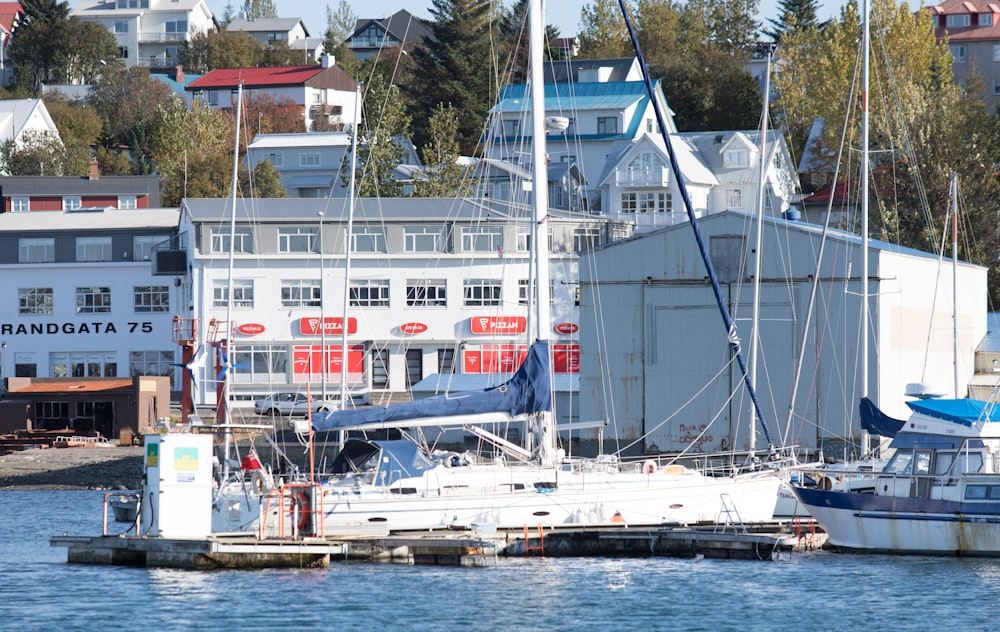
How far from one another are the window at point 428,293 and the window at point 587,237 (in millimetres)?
6738

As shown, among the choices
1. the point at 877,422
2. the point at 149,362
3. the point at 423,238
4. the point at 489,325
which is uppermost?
the point at 423,238

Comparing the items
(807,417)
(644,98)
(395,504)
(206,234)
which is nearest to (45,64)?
(644,98)

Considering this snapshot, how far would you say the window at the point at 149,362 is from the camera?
77938mm

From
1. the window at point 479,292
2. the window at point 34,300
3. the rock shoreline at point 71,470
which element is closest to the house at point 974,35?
the window at point 479,292

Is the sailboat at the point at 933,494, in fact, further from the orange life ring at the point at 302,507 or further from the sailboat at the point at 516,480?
the orange life ring at the point at 302,507

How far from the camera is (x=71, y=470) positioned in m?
59.4

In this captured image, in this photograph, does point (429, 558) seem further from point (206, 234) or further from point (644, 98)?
point (644, 98)

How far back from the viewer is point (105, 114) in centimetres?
12700

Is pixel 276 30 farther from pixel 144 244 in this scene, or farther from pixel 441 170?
pixel 144 244

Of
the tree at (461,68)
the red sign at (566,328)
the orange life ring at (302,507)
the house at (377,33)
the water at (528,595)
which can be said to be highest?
the house at (377,33)

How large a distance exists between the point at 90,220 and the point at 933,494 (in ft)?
189

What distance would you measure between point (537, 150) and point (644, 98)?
68.4 m

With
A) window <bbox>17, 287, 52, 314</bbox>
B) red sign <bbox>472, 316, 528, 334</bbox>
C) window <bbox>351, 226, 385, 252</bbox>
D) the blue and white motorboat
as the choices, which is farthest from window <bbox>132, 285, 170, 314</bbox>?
the blue and white motorboat

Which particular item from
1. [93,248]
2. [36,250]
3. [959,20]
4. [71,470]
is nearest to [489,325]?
[71,470]
